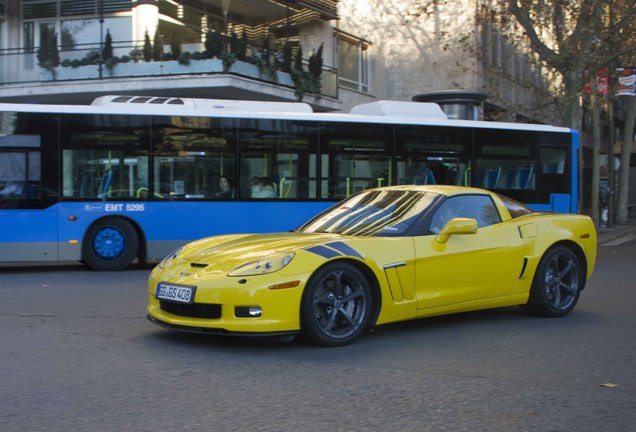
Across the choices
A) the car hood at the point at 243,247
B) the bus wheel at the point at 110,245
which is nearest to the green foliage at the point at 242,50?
the bus wheel at the point at 110,245

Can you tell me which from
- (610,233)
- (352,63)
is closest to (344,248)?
(610,233)

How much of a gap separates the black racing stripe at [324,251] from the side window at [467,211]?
3.86ft

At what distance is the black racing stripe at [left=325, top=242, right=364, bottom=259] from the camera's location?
6.22 metres

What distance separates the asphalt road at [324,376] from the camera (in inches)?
170

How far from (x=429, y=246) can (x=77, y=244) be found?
24.5ft

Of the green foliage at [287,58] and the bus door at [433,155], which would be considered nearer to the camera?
the bus door at [433,155]

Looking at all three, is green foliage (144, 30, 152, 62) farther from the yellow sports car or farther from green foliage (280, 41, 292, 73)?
the yellow sports car

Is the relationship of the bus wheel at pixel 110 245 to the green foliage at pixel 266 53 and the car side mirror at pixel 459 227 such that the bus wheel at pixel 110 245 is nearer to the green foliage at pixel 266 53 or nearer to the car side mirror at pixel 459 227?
the car side mirror at pixel 459 227

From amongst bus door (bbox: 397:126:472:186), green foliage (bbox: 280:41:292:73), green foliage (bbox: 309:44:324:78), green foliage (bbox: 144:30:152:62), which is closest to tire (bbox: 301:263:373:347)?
bus door (bbox: 397:126:472:186)

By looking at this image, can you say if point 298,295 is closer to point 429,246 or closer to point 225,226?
point 429,246

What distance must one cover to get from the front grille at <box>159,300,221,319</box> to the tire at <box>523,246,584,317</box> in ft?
11.2

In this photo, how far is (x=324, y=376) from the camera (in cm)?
529

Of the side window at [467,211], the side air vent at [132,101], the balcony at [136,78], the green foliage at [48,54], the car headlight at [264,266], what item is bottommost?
the car headlight at [264,266]

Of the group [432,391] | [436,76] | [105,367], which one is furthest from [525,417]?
[436,76]
